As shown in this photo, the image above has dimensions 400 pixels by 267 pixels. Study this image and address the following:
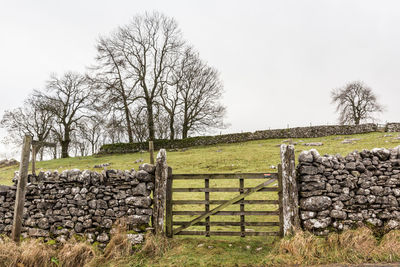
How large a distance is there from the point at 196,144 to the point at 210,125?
3257 mm

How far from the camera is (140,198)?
6328 millimetres

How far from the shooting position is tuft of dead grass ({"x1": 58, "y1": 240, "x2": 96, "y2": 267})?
18.2 ft

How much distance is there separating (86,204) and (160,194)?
6.16 ft

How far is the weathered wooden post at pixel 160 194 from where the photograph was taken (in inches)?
248

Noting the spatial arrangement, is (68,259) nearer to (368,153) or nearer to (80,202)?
(80,202)

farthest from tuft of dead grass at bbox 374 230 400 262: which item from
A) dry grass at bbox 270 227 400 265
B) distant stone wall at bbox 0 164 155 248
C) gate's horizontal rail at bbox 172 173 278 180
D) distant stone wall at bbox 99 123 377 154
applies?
distant stone wall at bbox 99 123 377 154

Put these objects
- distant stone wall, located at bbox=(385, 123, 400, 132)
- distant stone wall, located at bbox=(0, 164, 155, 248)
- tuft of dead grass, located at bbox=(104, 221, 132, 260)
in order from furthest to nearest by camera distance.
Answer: distant stone wall, located at bbox=(385, 123, 400, 132) → distant stone wall, located at bbox=(0, 164, 155, 248) → tuft of dead grass, located at bbox=(104, 221, 132, 260)

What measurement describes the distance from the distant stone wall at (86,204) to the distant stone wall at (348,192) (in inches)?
156

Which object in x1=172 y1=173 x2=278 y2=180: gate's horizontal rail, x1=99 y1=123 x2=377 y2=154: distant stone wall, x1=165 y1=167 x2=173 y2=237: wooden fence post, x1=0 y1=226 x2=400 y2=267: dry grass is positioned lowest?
x1=0 y1=226 x2=400 y2=267: dry grass

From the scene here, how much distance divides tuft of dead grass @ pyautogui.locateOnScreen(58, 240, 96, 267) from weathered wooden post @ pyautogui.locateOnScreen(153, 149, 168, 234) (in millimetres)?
1549

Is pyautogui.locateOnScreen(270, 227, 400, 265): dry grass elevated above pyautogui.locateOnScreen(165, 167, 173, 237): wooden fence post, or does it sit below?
below

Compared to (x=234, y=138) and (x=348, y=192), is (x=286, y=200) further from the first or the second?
(x=234, y=138)

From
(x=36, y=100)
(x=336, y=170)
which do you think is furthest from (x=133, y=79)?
(x=336, y=170)

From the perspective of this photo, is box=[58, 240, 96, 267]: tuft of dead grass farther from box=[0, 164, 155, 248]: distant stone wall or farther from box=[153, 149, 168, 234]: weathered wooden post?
box=[153, 149, 168, 234]: weathered wooden post
